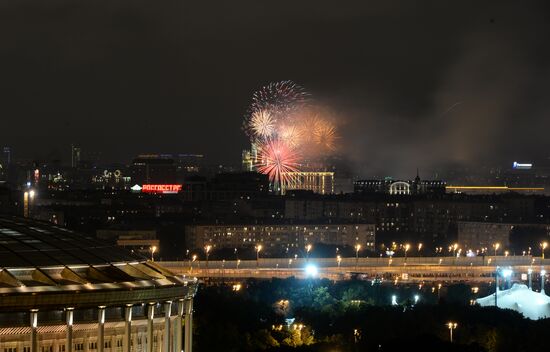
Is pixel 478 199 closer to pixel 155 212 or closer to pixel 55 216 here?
pixel 155 212

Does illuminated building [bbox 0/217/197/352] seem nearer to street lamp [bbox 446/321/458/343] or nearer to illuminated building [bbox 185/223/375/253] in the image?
street lamp [bbox 446/321/458/343]

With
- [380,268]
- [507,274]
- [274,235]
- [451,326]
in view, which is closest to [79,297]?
[451,326]

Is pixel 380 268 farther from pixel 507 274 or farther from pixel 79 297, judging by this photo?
pixel 79 297

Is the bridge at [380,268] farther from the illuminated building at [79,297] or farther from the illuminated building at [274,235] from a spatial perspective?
the illuminated building at [79,297]

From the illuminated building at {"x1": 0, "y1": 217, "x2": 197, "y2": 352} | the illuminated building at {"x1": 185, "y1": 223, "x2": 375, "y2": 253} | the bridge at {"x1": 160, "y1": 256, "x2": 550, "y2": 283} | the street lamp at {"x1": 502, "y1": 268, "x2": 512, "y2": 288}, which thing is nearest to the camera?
the illuminated building at {"x1": 0, "y1": 217, "x2": 197, "y2": 352}

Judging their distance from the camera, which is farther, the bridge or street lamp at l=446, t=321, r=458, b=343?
the bridge

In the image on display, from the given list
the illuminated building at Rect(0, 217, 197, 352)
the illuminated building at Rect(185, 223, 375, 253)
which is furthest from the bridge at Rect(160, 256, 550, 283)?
the illuminated building at Rect(0, 217, 197, 352)

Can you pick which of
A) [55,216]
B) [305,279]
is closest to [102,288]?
[305,279]
